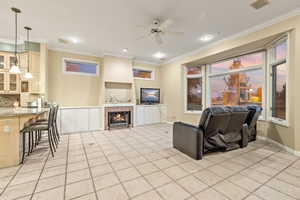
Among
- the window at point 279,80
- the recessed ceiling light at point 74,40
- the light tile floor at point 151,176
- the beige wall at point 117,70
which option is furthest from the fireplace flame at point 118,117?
the window at point 279,80

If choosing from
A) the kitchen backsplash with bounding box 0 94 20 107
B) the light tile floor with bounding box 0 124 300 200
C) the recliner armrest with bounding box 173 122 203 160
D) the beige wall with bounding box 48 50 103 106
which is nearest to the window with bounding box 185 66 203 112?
the light tile floor with bounding box 0 124 300 200

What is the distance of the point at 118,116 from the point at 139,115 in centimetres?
93

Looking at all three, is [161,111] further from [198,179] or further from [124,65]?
[198,179]

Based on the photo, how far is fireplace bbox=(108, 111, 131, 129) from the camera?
16.9 feet

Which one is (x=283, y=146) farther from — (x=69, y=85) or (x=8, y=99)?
(x=8, y=99)

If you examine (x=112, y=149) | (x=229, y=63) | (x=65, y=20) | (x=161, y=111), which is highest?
(x=65, y=20)

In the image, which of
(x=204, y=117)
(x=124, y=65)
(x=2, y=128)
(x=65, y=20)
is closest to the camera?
(x=2, y=128)

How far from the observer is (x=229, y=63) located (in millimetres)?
4672

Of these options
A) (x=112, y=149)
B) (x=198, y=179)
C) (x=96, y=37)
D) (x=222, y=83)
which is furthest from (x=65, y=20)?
(x=222, y=83)

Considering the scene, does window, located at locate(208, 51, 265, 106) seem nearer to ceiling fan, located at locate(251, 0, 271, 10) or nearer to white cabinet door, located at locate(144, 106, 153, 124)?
ceiling fan, located at locate(251, 0, 271, 10)

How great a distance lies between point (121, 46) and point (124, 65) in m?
1.04

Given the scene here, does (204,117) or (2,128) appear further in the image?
(204,117)

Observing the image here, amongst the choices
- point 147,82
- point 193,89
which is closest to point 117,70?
point 147,82

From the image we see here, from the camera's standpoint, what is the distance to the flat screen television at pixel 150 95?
5.99 m
